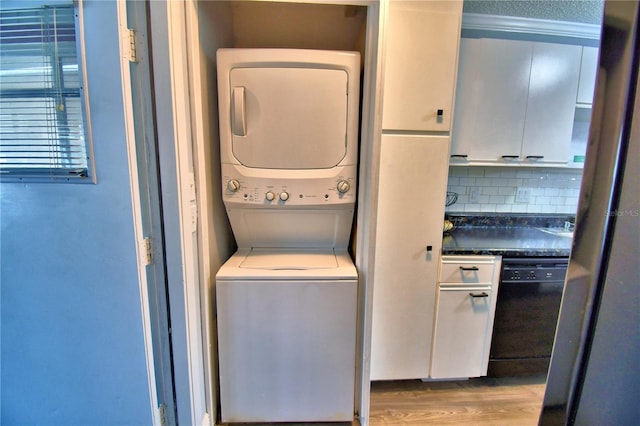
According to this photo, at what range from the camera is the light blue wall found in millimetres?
982

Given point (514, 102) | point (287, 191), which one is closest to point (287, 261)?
point (287, 191)

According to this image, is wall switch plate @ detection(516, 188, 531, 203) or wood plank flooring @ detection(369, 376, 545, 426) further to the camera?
wall switch plate @ detection(516, 188, 531, 203)

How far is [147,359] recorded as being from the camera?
113 centimetres

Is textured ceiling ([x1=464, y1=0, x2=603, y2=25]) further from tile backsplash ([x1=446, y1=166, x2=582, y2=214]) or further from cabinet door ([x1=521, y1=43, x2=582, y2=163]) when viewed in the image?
tile backsplash ([x1=446, y1=166, x2=582, y2=214])

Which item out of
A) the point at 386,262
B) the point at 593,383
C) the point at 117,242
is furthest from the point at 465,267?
the point at 117,242

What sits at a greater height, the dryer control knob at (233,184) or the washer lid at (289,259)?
the dryer control knob at (233,184)

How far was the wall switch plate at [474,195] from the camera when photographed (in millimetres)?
2121

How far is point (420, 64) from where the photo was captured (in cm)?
138

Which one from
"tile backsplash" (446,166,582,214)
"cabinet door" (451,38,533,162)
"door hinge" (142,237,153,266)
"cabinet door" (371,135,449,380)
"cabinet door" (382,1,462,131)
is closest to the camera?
"door hinge" (142,237,153,266)

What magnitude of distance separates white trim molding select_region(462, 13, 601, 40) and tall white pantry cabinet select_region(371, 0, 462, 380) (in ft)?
1.70

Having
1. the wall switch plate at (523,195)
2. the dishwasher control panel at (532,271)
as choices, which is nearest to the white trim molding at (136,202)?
the dishwasher control panel at (532,271)

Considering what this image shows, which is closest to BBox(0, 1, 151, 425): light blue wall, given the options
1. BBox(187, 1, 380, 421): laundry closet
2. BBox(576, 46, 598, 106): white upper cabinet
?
BBox(187, 1, 380, 421): laundry closet

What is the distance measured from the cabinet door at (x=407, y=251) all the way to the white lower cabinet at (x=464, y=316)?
68 mm

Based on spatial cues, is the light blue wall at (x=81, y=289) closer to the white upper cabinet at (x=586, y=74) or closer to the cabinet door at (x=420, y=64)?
the cabinet door at (x=420, y=64)
